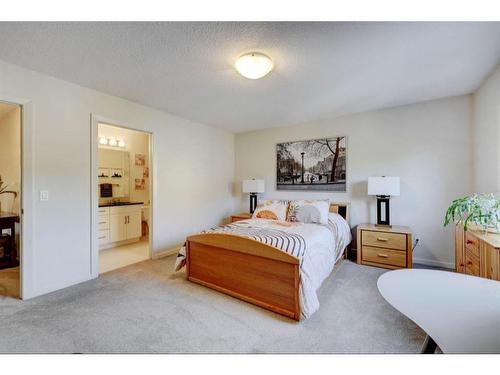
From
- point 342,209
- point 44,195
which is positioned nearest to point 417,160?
point 342,209

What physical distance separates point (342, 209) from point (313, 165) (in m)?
0.91

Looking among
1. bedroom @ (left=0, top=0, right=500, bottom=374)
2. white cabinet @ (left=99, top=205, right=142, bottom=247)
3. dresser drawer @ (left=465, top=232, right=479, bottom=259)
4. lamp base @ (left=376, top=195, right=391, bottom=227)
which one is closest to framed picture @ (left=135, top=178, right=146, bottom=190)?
white cabinet @ (left=99, top=205, right=142, bottom=247)

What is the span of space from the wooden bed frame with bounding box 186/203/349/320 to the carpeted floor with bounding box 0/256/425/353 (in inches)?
4.0

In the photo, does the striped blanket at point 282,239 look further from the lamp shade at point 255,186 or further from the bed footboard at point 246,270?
the lamp shade at point 255,186

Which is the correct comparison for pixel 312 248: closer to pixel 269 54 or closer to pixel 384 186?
pixel 384 186

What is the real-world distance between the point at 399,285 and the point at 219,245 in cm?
166

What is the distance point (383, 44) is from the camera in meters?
1.90

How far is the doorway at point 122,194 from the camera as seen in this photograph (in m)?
3.99

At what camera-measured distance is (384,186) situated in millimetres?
3266

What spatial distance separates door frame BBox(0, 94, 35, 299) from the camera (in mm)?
2316

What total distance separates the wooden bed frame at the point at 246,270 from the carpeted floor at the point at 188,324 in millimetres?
101

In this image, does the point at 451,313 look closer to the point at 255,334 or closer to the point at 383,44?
the point at 255,334

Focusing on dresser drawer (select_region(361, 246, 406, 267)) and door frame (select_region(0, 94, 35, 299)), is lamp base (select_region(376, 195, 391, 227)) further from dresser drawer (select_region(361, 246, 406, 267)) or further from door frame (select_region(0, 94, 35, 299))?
door frame (select_region(0, 94, 35, 299))
